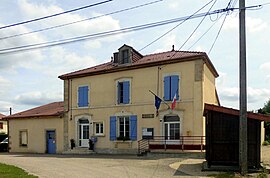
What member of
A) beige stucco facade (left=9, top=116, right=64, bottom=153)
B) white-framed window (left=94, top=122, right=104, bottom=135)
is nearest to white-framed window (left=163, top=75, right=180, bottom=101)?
white-framed window (left=94, top=122, right=104, bottom=135)

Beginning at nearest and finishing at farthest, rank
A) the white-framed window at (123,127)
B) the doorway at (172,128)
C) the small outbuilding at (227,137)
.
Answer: the small outbuilding at (227,137) → the doorway at (172,128) → the white-framed window at (123,127)

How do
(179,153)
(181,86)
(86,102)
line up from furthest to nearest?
(86,102) < (181,86) < (179,153)

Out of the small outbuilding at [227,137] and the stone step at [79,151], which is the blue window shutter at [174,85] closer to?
the stone step at [79,151]

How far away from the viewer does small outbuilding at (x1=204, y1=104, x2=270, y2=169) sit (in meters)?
16.0

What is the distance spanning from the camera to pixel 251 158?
52.2 ft

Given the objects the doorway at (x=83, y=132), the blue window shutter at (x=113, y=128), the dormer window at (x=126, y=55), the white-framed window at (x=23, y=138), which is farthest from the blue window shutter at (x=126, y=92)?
the white-framed window at (x=23, y=138)

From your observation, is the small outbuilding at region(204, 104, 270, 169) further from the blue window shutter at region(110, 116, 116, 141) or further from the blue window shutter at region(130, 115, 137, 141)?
the blue window shutter at region(110, 116, 116, 141)

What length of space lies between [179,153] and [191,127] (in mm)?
2059

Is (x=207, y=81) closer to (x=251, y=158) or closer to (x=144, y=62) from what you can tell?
(x=144, y=62)

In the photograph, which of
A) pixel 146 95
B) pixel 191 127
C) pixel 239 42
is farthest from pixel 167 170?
pixel 146 95

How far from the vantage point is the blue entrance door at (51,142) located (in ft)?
104

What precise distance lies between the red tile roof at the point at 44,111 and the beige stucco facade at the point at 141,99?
1727 millimetres

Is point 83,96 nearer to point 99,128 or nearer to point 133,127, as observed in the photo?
point 99,128

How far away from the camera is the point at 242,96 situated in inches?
591
